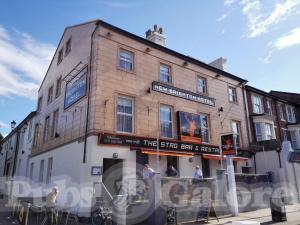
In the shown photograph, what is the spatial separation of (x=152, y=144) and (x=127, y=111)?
2446 mm

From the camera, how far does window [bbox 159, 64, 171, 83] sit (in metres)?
18.8

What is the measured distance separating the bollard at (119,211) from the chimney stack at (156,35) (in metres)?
13.2

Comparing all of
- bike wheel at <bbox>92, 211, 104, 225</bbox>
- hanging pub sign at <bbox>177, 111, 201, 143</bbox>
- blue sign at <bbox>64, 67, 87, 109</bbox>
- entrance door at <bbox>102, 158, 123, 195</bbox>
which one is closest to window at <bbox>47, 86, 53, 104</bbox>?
blue sign at <bbox>64, 67, 87, 109</bbox>

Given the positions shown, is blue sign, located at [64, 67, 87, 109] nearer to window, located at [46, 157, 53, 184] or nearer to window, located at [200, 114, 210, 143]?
window, located at [46, 157, 53, 184]

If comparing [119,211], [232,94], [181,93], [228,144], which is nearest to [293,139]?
[232,94]

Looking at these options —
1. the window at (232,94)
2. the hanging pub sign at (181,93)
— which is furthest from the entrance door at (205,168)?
the window at (232,94)

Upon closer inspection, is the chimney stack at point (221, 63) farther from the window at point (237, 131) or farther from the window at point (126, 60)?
the window at point (126, 60)

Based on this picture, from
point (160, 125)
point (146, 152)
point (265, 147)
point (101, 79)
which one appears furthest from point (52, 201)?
point (265, 147)

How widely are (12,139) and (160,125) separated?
26.8 meters

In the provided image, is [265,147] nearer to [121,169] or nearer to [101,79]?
[121,169]

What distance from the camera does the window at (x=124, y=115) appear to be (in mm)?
15512

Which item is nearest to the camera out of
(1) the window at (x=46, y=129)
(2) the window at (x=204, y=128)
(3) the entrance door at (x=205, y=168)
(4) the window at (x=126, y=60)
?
(4) the window at (x=126, y=60)

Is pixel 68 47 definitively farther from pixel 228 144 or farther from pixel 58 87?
pixel 228 144

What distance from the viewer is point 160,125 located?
1719 cm
